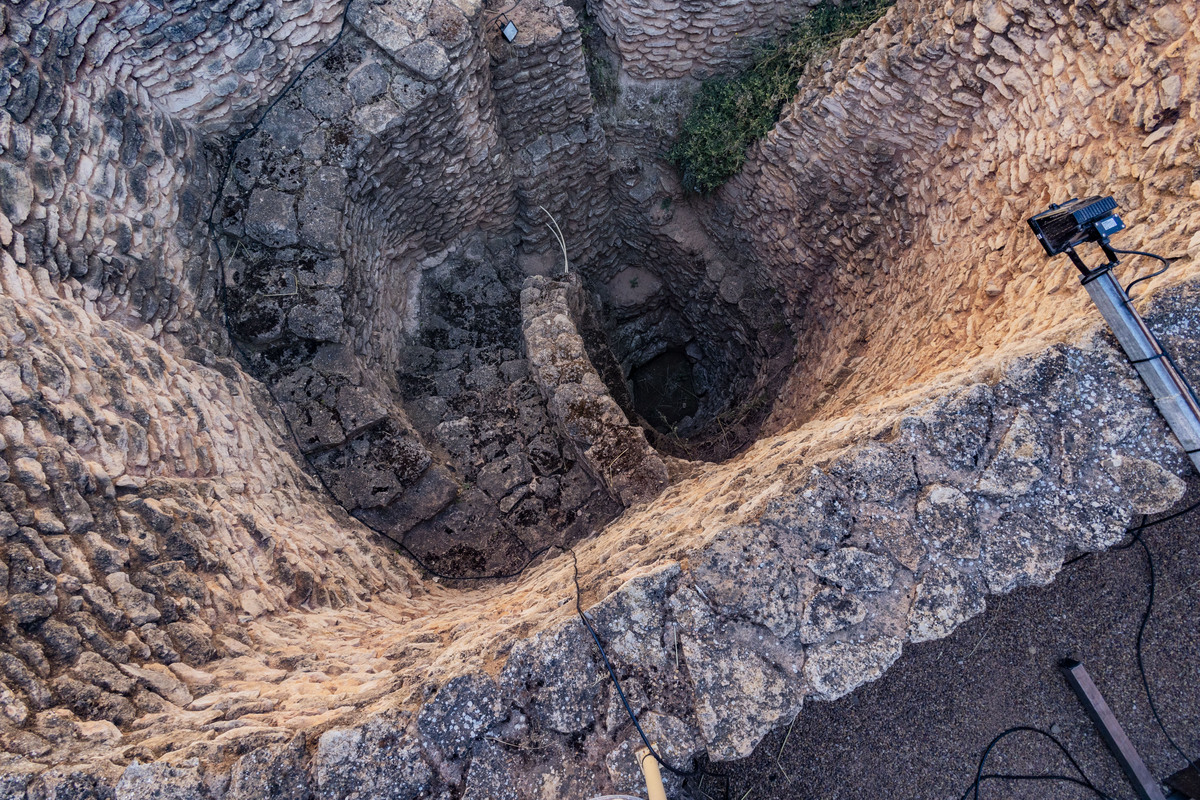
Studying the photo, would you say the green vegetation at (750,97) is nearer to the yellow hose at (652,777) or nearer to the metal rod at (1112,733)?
the metal rod at (1112,733)

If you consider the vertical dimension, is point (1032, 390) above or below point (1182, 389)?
above

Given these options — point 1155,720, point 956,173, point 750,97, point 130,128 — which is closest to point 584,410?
point 956,173

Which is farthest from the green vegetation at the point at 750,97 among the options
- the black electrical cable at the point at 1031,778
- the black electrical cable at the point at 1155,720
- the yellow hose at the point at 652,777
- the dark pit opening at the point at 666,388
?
the yellow hose at the point at 652,777

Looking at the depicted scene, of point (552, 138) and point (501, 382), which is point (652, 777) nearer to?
point (501, 382)

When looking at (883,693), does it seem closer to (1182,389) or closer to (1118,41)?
(1182,389)

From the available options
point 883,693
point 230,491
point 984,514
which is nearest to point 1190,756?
point 883,693

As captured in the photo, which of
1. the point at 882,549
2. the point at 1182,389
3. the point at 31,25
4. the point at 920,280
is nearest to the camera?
the point at 1182,389

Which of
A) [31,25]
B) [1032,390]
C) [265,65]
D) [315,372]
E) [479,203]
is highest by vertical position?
[31,25]
